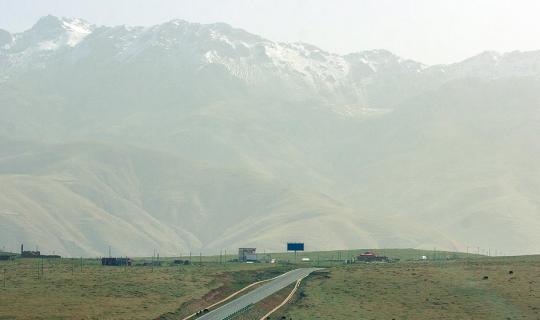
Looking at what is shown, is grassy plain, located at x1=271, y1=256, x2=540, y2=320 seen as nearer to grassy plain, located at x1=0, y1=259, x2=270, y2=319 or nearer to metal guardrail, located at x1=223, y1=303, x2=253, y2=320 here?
metal guardrail, located at x1=223, y1=303, x2=253, y2=320

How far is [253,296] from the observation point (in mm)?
163750

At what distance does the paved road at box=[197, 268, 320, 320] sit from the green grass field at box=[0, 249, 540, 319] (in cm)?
259

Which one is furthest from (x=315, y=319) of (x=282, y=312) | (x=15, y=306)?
(x=15, y=306)

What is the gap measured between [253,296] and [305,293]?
26.5 ft

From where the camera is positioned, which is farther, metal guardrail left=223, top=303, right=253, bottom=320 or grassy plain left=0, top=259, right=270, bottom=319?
grassy plain left=0, top=259, right=270, bottom=319

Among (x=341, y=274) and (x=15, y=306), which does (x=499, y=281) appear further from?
(x=15, y=306)

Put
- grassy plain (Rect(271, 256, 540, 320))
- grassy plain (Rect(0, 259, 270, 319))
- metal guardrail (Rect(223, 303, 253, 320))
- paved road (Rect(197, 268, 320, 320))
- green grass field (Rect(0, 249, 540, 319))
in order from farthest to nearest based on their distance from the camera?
grassy plain (Rect(271, 256, 540, 320)), green grass field (Rect(0, 249, 540, 319)), paved road (Rect(197, 268, 320, 320)), grassy plain (Rect(0, 259, 270, 319)), metal guardrail (Rect(223, 303, 253, 320))

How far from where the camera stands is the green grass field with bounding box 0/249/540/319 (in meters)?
149

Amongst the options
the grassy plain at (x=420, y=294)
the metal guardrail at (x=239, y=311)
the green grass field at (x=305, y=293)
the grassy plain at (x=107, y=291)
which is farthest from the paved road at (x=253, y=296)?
the grassy plain at (x=107, y=291)

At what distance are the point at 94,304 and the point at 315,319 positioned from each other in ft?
101

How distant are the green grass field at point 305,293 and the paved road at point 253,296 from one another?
259cm

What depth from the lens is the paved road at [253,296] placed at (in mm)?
145125

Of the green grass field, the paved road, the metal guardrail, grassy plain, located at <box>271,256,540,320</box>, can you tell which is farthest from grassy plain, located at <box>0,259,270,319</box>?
grassy plain, located at <box>271,256,540,320</box>

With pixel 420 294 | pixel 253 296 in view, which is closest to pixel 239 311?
pixel 253 296
